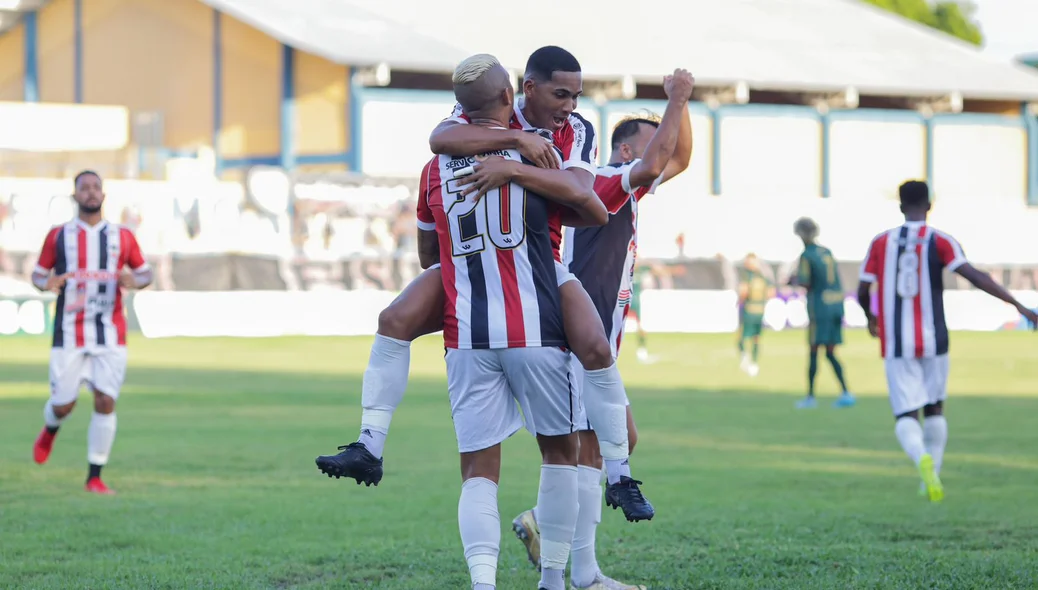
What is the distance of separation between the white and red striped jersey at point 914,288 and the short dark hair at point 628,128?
331 centimetres

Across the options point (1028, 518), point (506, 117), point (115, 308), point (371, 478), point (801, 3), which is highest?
point (801, 3)

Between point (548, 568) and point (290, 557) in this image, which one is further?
point (290, 557)

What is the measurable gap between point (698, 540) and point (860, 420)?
25.8ft

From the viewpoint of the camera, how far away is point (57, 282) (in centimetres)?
1037

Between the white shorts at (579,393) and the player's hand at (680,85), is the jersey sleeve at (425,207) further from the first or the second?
the player's hand at (680,85)

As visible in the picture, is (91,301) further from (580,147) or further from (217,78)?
(217,78)

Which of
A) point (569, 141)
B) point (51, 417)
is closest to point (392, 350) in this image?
point (569, 141)

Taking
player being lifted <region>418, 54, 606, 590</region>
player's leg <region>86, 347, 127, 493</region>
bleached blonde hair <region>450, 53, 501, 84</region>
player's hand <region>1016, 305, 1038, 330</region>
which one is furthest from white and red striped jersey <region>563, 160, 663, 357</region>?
player's leg <region>86, 347, 127, 493</region>

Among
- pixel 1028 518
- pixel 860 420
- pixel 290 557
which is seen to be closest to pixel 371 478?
pixel 290 557

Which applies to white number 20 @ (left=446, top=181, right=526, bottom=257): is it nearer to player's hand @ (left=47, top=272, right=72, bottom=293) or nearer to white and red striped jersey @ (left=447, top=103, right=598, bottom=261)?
white and red striped jersey @ (left=447, top=103, right=598, bottom=261)

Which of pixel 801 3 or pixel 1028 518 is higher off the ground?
pixel 801 3

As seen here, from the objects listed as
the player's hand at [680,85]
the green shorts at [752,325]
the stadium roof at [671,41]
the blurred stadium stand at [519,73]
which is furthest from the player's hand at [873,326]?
the stadium roof at [671,41]

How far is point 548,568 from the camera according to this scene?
618 cm

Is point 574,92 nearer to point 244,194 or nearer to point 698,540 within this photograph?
point 698,540
